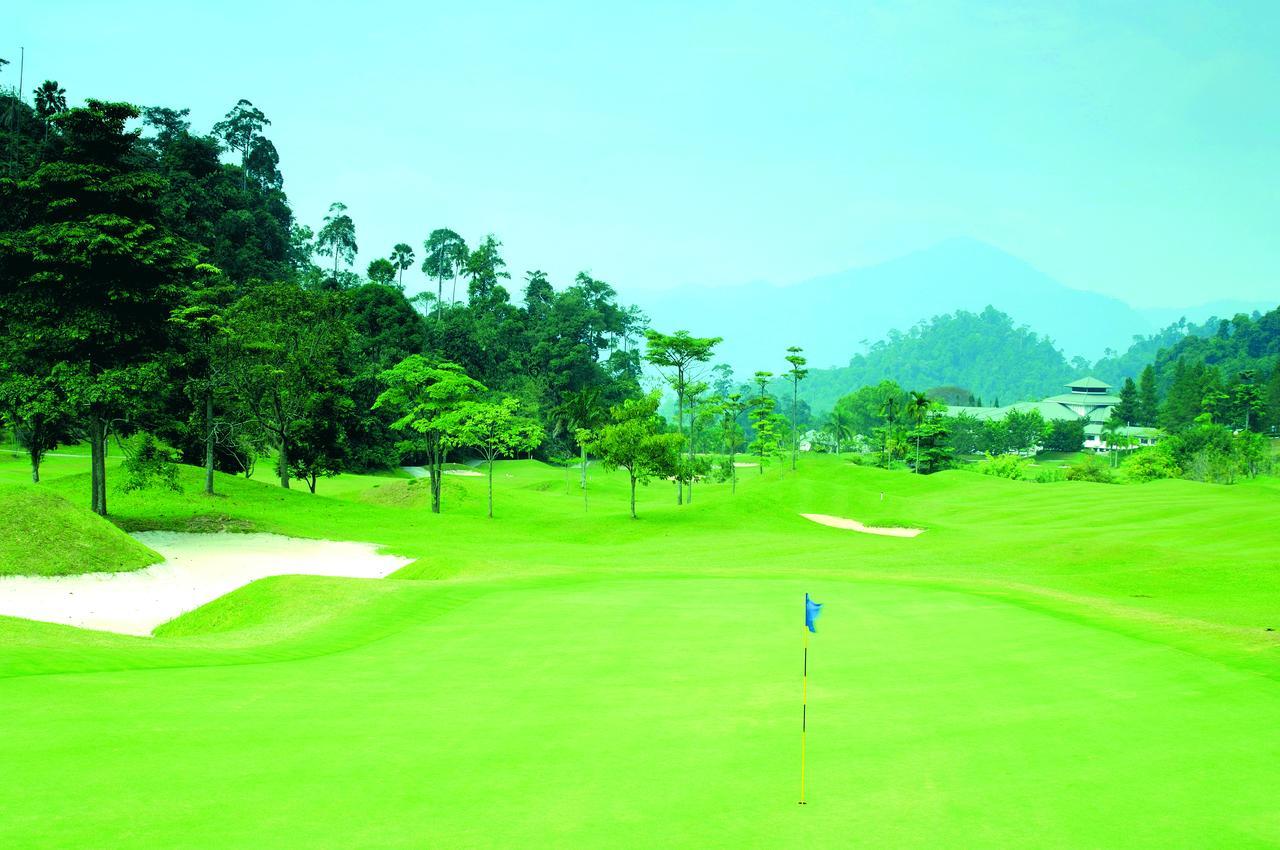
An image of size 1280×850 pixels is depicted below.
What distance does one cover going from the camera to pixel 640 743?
9.55m

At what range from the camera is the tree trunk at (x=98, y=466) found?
3394 cm

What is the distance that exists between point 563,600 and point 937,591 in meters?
9.37

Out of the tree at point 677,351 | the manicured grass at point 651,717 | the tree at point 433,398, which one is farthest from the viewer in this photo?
the tree at point 677,351

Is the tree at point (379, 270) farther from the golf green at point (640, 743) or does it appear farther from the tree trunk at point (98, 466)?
the golf green at point (640, 743)

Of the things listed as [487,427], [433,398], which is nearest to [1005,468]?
[487,427]

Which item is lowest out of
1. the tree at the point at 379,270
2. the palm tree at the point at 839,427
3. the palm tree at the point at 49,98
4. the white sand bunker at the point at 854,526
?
the white sand bunker at the point at 854,526

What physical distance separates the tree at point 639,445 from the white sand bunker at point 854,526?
976 centimetres

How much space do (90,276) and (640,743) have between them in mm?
33070

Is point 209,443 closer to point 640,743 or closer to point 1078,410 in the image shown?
point 640,743

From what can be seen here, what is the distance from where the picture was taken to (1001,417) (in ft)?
553

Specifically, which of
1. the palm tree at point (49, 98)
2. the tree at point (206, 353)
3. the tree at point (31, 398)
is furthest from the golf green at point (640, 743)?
the palm tree at point (49, 98)

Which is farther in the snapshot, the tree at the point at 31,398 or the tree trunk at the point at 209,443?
the tree trunk at the point at 209,443

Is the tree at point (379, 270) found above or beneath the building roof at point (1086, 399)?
above

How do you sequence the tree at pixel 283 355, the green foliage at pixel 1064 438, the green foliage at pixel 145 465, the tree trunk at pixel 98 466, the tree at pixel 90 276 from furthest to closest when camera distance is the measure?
the green foliage at pixel 1064 438 < the tree at pixel 283 355 < the green foliage at pixel 145 465 < the tree trunk at pixel 98 466 < the tree at pixel 90 276
